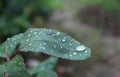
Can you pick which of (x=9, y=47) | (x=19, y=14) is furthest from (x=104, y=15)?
(x=9, y=47)

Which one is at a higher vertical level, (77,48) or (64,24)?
(77,48)

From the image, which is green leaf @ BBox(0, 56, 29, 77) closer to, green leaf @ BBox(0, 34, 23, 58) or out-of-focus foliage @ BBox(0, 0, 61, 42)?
green leaf @ BBox(0, 34, 23, 58)

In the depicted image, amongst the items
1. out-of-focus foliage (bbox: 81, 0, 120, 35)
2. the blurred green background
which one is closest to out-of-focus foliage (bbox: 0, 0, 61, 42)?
the blurred green background

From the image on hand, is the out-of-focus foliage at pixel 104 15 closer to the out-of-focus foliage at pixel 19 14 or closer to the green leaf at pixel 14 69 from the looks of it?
the out-of-focus foliage at pixel 19 14

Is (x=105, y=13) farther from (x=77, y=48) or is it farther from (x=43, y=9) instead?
(x=77, y=48)

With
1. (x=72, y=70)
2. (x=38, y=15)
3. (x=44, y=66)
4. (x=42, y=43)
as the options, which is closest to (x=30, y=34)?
(x=42, y=43)
